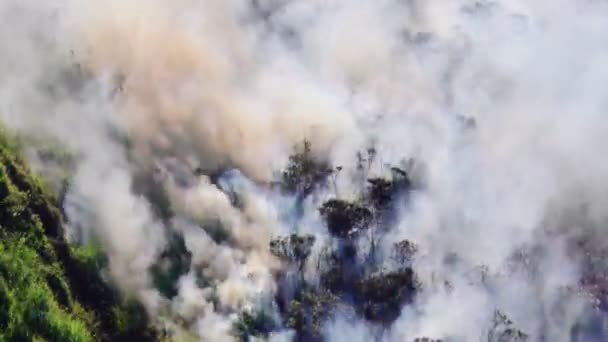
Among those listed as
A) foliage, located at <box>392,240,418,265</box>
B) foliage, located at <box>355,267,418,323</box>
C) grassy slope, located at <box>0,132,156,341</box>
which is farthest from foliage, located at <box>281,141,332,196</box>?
grassy slope, located at <box>0,132,156,341</box>

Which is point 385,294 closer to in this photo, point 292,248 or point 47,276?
point 292,248

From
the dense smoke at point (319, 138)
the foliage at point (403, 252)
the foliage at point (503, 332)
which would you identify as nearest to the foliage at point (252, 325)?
the dense smoke at point (319, 138)

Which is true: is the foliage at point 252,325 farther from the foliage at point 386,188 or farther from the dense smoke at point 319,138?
the foliage at point 386,188

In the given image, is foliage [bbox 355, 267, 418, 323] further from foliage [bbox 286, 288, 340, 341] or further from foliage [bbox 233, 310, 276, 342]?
foliage [bbox 233, 310, 276, 342]

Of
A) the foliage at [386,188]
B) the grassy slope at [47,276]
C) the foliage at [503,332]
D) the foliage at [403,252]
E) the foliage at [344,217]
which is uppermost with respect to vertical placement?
the foliage at [386,188]

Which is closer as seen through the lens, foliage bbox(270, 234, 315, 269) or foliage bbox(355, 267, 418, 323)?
foliage bbox(270, 234, 315, 269)

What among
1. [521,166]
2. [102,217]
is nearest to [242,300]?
[102,217]

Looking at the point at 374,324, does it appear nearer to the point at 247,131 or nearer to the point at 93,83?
the point at 247,131

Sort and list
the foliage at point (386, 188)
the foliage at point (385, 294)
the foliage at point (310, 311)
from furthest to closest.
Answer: the foliage at point (386, 188), the foliage at point (385, 294), the foliage at point (310, 311)
